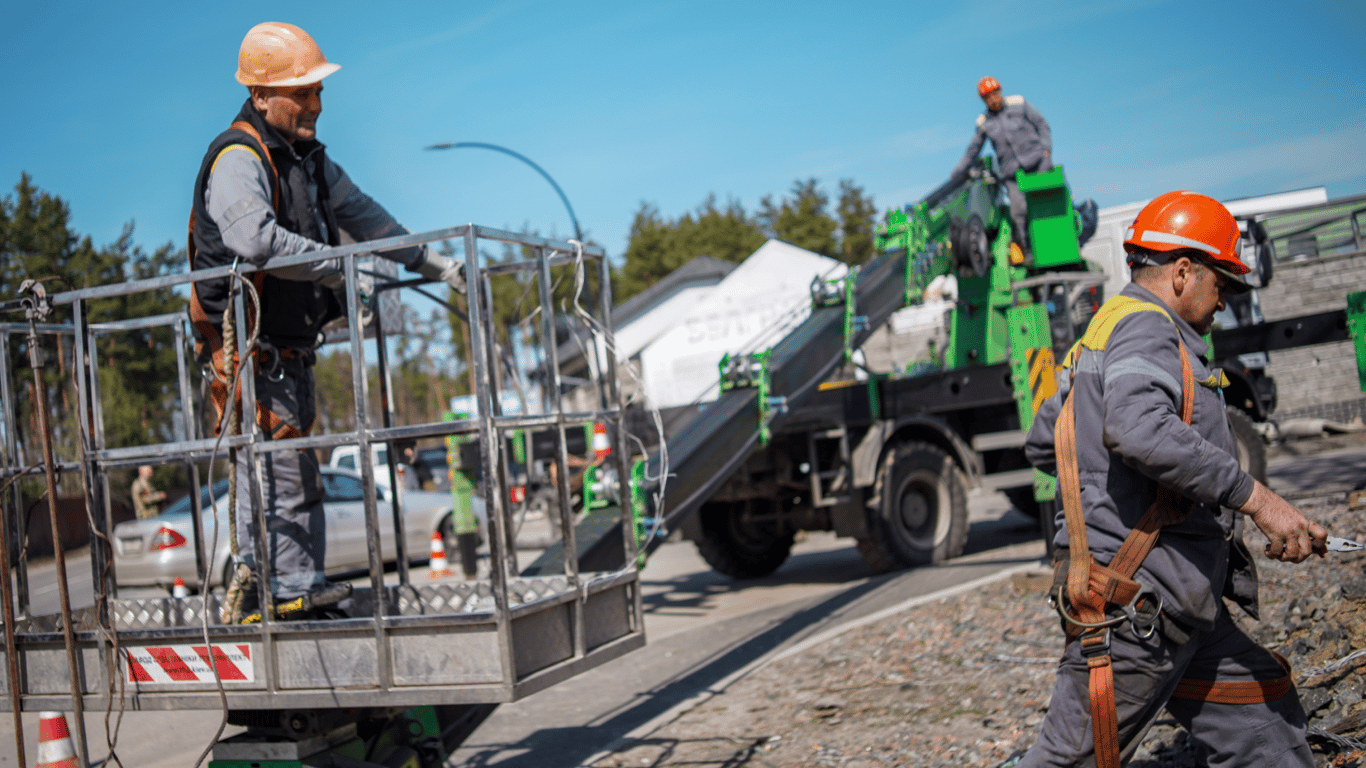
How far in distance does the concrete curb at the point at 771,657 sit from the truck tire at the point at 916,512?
3.85ft

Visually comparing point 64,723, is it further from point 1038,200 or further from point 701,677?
point 1038,200

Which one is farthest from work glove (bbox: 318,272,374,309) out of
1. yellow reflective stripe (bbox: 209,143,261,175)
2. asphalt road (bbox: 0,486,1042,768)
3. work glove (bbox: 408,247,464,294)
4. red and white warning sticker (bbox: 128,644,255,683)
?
asphalt road (bbox: 0,486,1042,768)

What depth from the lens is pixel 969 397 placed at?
9.51 metres

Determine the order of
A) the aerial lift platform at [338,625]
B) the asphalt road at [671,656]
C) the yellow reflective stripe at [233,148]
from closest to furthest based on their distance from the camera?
the aerial lift platform at [338,625] < the yellow reflective stripe at [233,148] < the asphalt road at [671,656]

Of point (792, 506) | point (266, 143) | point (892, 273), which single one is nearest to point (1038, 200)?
point (892, 273)

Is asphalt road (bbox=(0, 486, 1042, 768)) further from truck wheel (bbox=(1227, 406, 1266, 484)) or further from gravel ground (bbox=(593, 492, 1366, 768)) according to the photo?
truck wheel (bbox=(1227, 406, 1266, 484))

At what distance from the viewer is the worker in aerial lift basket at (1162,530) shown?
102 inches

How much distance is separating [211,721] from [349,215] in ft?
13.2

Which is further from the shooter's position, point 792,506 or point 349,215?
point 792,506

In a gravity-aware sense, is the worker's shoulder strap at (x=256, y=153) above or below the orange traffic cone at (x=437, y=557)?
above

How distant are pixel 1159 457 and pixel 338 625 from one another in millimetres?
2506

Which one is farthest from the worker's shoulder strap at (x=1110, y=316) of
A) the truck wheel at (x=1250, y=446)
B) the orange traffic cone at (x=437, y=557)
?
the orange traffic cone at (x=437, y=557)

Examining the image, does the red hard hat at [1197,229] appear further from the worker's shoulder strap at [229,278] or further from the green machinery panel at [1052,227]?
the green machinery panel at [1052,227]

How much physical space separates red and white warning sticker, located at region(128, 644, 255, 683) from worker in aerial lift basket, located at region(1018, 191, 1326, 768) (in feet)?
8.33
